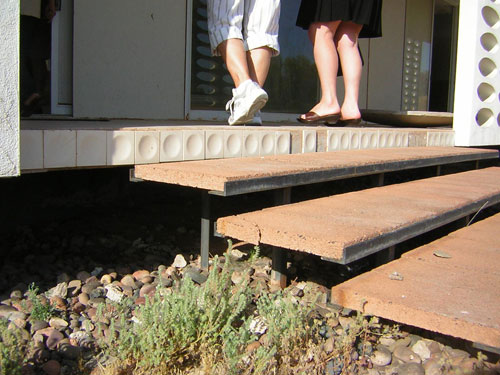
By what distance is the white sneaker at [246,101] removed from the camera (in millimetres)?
2906

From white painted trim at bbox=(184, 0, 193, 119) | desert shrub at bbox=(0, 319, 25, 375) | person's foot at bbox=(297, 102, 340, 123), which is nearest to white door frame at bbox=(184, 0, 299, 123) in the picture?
white painted trim at bbox=(184, 0, 193, 119)

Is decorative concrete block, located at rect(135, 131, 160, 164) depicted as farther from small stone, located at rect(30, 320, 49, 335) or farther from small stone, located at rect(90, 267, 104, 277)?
small stone, located at rect(30, 320, 49, 335)

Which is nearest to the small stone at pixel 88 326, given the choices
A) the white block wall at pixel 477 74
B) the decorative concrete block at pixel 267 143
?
the decorative concrete block at pixel 267 143

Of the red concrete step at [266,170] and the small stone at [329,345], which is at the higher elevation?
the red concrete step at [266,170]

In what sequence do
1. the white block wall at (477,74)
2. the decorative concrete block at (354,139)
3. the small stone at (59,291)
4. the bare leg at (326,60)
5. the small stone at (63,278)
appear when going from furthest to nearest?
the white block wall at (477,74), the bare leg at (326,60), the decorative concrete block at (354,139), the small stone at (63,278), the small stone at (59,291)

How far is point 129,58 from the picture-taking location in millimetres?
4125

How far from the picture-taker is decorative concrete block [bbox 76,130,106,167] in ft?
7.07

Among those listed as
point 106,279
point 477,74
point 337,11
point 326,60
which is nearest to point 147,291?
point 106,279

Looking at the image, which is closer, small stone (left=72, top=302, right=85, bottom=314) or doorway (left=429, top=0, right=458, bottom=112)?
small stone (left=72, top=302, right=85, bottom=314)

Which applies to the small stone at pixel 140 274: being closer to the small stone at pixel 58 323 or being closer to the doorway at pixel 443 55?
the small stone at pixel 58 323

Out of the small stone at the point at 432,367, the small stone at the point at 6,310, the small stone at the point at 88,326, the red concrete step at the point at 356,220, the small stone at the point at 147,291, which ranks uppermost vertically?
the red concrete step at the point at 356,220

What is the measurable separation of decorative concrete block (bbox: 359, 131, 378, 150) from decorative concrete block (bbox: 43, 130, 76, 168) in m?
2.07

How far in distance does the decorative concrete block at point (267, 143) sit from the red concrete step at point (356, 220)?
20.6 inches

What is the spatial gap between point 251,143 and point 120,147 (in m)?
0.81
